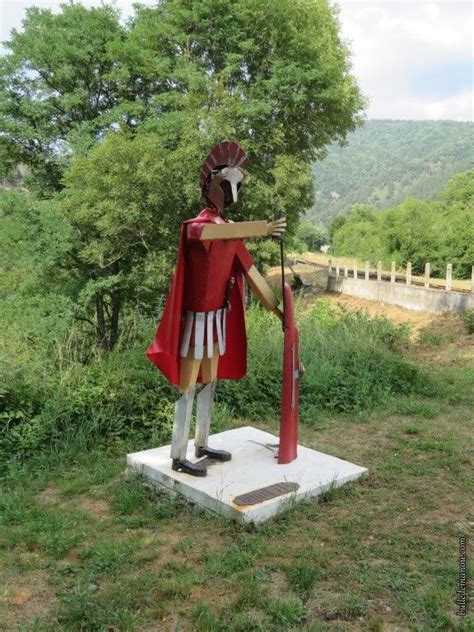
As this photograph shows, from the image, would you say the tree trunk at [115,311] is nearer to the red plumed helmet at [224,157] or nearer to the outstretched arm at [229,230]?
the red plumed helmet at [224,157]

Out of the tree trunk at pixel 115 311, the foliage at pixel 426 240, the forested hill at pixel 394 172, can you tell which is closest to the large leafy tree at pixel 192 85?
the tree trunk at pixel 115 311

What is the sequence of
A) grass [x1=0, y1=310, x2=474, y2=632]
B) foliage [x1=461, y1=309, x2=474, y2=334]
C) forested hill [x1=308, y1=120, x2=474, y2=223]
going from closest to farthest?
grass [x1=0, y1=310, x2=474, y2=632] < foliage [x1=461, y1=309, x2=474, y2=334] < forested hill [x1=308, y1=120, x2=474, y2=223]

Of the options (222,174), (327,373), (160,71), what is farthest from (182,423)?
(160,71)

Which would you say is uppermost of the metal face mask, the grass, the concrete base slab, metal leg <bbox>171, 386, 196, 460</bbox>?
the metal face mask

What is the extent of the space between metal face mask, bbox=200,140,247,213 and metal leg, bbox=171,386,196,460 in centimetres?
128

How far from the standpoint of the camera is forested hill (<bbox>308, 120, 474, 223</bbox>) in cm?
13450

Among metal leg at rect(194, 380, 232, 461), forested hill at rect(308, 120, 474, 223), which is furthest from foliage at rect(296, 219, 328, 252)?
metal leg at rect(194, 380, 232, 461)

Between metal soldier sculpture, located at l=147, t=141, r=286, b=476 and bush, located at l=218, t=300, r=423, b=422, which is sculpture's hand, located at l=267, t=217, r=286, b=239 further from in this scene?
bush, located at l=218, t=300, r=423, b=422

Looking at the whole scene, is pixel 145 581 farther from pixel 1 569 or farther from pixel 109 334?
pixel 109 334

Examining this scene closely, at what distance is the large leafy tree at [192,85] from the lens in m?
15.4

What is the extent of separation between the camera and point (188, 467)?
386 centimetres

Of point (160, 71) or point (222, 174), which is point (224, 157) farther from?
point (160, 71)

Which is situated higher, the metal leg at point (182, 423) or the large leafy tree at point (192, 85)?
the large leafy tree at point (192, 85)

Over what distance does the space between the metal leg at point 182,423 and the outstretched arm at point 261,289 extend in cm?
80
